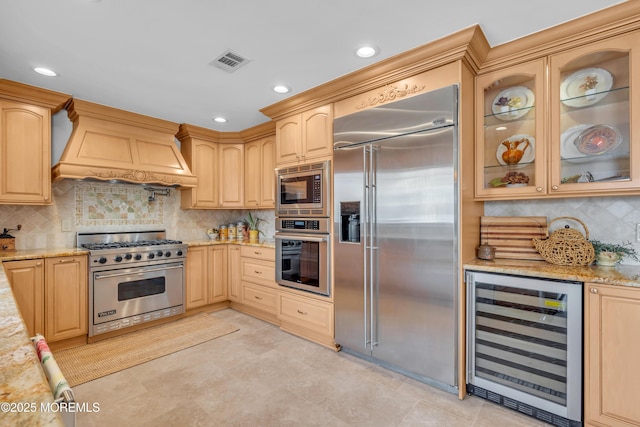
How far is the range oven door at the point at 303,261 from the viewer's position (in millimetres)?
2932

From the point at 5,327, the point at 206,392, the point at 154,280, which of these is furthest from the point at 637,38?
the point at 154,280

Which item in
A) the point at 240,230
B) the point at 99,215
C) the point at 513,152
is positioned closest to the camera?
the point at 513,152

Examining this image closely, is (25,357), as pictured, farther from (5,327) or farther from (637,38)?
(637,38)

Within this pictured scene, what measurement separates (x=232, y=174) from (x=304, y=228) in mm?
1911

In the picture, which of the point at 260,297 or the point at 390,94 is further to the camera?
the point at 260,297

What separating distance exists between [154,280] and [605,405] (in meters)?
4.03

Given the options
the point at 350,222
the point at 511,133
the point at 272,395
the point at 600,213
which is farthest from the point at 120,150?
the point at 600,213

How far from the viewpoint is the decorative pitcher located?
2291 millimetres

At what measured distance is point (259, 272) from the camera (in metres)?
3.80

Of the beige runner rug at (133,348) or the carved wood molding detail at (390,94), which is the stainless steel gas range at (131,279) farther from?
the carved wood molding detail at (390,94)

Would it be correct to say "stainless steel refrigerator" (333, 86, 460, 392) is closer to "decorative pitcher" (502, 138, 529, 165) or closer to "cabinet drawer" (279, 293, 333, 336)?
"cabinet drawer" (279, 293, 333, 336)

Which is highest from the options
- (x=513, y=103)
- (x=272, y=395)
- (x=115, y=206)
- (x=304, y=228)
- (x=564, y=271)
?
(x=513, y=103)

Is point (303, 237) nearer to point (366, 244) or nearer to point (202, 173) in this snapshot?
point (366, 244)

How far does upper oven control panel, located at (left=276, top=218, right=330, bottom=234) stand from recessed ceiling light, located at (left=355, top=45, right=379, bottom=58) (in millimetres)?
1413
